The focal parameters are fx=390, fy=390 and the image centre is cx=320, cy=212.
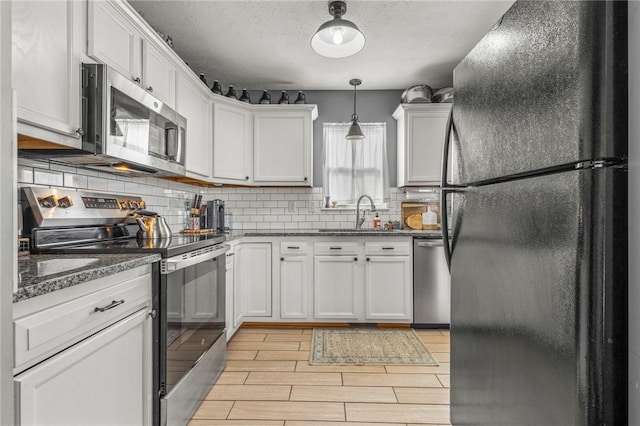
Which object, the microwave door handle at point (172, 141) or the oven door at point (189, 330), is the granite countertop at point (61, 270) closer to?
the oven door at point (189, 330)

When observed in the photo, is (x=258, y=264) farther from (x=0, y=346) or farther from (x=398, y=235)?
(x=0, y=346)

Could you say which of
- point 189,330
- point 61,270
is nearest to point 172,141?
point 189,330

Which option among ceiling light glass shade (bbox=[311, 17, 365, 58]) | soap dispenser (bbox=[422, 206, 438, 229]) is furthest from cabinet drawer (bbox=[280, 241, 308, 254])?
ceiling light glass shade (bbox=[311, 17, 365, 58])

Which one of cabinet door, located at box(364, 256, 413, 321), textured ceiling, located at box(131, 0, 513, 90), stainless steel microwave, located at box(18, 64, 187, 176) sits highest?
textured ceiling, located at box(131, 0, 513, 90)

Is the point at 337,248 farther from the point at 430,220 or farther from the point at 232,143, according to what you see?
the point at 232,143

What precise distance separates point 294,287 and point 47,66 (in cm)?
266

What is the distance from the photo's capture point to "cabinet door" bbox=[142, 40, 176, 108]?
2330 millimetres

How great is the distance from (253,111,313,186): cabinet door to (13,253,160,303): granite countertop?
2.46 m

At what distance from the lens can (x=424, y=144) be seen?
4.00 meters

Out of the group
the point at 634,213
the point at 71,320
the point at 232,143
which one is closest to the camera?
the point at 634,213

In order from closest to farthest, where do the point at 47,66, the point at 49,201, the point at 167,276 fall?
the point at 47,66, the point at 167,276, the point at 49,201

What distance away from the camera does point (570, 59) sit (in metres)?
0.83

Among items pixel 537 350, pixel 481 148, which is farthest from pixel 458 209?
pixel 537 350

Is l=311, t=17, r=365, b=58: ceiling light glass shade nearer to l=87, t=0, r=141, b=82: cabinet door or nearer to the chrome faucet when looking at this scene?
l=87, t=0, r=141, b=82: cabinet door
